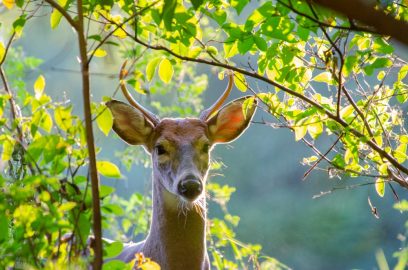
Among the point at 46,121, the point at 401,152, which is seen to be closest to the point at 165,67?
the point at 46,121

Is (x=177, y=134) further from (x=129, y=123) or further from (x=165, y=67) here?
(x=165, y=67)

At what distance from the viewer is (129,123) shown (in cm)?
342

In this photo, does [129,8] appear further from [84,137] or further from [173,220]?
[173,220]

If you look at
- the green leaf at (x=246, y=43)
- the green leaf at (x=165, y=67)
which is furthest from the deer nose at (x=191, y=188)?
the green leaf at (x=246, y=43)

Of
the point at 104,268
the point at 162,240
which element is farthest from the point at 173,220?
the point at 104,268

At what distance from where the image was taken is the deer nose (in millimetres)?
2934

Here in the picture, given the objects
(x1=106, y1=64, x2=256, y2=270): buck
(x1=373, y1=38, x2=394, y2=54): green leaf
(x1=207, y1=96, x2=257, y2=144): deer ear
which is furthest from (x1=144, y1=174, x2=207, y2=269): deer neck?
(x1=373, y1=38, x2=394, y2=54): green leaf

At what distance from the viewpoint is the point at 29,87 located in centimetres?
1100

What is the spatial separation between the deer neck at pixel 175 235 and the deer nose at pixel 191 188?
0.85ft

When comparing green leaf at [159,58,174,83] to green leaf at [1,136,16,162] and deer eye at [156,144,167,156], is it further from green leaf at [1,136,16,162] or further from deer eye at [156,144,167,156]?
deer eye at [156,144,167,156]

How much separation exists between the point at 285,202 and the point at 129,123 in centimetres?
740

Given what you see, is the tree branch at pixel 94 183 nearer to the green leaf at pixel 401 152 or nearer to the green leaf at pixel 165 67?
the green leaf at pixel 165 67

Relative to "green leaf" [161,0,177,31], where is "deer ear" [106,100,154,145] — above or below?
above

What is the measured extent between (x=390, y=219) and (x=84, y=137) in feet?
26.0
